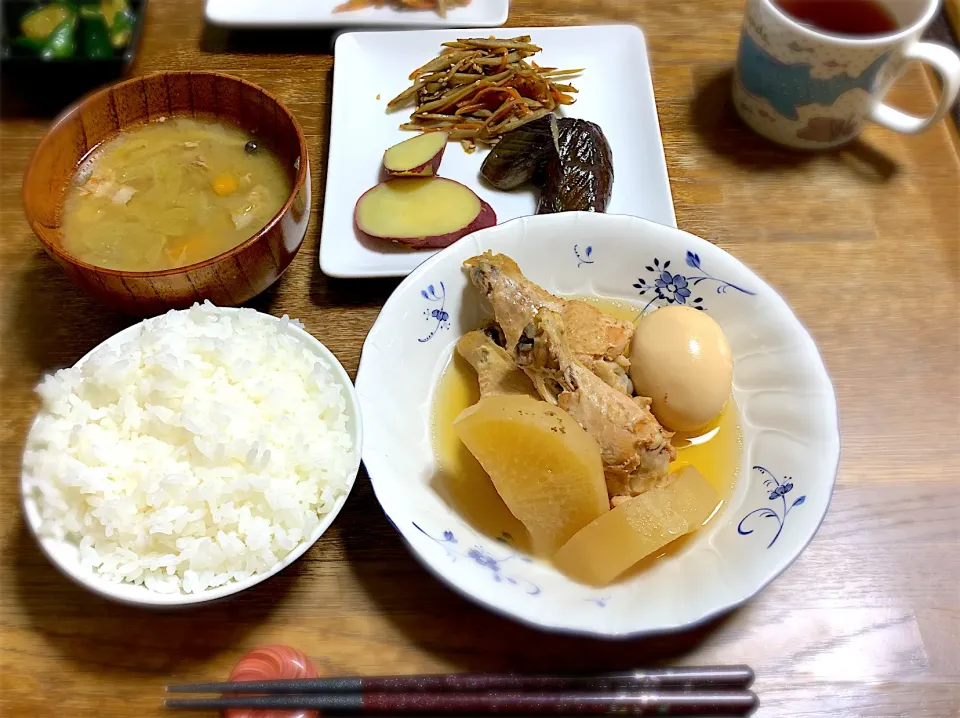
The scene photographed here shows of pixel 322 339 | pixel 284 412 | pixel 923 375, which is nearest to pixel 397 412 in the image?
pixel 284 412

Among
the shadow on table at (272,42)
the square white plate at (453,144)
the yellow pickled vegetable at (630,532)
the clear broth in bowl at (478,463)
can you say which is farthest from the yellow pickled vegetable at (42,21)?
the yellow pickled vegetable at (630,532)

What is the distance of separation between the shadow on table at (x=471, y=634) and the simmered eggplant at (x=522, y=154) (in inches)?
38.0

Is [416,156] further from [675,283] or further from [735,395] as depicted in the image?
[735,395]

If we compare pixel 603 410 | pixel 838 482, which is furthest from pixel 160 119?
pixel 838 482

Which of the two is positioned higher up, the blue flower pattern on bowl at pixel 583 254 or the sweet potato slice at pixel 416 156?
the sweet potato slice at pixel 416 156

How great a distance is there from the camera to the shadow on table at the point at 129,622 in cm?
115

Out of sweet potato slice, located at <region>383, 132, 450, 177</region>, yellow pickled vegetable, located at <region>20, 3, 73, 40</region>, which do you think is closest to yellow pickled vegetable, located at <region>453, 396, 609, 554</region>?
sweet potato slice, located at <region>383, 132, 450, 177</region>

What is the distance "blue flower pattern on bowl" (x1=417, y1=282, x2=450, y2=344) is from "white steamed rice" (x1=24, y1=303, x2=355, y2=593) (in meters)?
0.26

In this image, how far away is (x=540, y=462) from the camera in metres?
1.14

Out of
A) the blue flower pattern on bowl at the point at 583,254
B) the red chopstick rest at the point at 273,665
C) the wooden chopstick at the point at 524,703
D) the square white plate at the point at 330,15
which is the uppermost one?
the square white plate at the point at 330,15

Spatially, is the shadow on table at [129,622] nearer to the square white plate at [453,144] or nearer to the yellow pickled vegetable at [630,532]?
the yellow pickled vegetable at [630,532]

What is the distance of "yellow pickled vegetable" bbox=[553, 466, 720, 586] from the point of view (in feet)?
3.67

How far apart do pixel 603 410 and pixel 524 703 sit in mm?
498

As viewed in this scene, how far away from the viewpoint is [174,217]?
4.79ft
